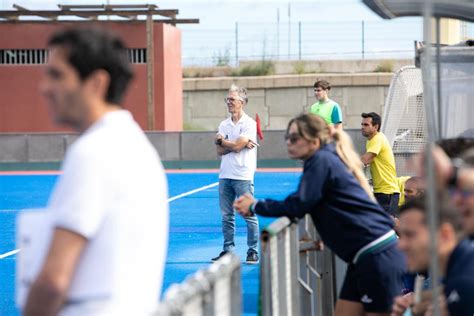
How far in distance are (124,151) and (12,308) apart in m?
6.61

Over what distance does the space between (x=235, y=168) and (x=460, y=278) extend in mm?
7713

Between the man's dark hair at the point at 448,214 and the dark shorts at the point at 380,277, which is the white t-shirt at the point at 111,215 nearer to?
the man's dark hair at the point at 448,214

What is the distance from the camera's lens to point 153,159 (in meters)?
3.53

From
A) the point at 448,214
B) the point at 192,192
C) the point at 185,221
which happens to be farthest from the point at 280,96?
the point at 448,214

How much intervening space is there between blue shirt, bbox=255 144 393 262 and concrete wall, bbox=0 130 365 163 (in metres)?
28.4

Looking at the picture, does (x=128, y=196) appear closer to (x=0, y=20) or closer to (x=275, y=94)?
(x=0, y=20)

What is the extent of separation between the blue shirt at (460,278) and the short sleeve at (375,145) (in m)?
7.64

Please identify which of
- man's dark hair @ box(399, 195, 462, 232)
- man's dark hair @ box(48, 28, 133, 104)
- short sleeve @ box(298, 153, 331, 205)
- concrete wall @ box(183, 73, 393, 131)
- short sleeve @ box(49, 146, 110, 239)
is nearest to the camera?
short sleeve @ box(49, 146, 110, 239)

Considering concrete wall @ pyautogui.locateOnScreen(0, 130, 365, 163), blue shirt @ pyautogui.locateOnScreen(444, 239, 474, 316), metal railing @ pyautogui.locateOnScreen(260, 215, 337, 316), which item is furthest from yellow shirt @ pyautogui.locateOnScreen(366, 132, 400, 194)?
concrete wall @ pyautogui.locateOnScreen(0, 130, 365, 163)

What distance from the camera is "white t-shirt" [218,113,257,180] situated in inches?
461

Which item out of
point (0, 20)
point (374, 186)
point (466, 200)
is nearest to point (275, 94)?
point (0, 20)

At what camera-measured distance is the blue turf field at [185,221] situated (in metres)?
11.0

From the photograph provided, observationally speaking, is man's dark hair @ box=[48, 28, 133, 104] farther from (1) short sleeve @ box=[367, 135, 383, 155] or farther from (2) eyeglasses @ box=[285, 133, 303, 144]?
(1) short sleeve @ box=[367, 135, 383, 155]

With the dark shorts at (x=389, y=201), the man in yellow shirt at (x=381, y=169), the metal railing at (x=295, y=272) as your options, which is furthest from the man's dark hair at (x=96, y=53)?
the dark shorts at (x=389, y=201)
